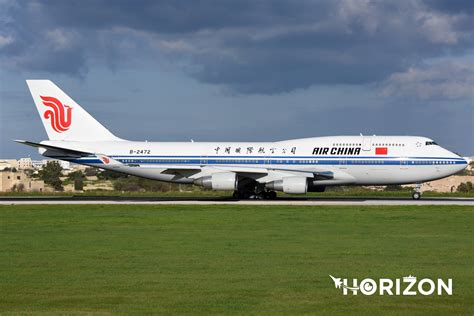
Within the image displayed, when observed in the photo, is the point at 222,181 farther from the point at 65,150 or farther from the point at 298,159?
the point at 65,150

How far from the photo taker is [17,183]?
298 ft

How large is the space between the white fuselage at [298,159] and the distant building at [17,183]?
36612mm

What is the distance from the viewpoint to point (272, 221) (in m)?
30.2

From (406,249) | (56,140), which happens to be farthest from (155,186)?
(406,249)

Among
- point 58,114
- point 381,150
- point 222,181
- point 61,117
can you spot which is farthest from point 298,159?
point 58,114

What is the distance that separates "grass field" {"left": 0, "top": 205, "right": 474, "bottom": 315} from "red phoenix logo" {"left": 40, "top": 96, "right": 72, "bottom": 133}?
73.5ft

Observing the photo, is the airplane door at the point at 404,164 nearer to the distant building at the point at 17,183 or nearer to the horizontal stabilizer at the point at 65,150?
the horizontal stabilizer at the point at 65,150

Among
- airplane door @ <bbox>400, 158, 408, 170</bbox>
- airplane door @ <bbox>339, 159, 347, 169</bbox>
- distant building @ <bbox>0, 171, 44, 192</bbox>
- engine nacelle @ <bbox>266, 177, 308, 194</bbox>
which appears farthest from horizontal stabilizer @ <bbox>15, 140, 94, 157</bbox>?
distant building @ <bbox>0, 171, 44, 192</bbox>

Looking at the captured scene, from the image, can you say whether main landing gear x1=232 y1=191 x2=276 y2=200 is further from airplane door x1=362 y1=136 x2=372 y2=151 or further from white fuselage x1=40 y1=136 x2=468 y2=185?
airplane door x1=362 y1=136 x2=372 y2=151

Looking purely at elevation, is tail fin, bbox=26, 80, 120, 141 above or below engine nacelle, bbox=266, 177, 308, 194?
above

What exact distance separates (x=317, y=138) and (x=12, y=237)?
97.4ft

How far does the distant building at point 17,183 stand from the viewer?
87375 millimetres

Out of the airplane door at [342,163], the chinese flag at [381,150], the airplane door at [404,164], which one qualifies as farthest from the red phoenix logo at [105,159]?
the airplane door at [404,164]

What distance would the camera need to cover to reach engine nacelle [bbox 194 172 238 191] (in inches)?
1860
